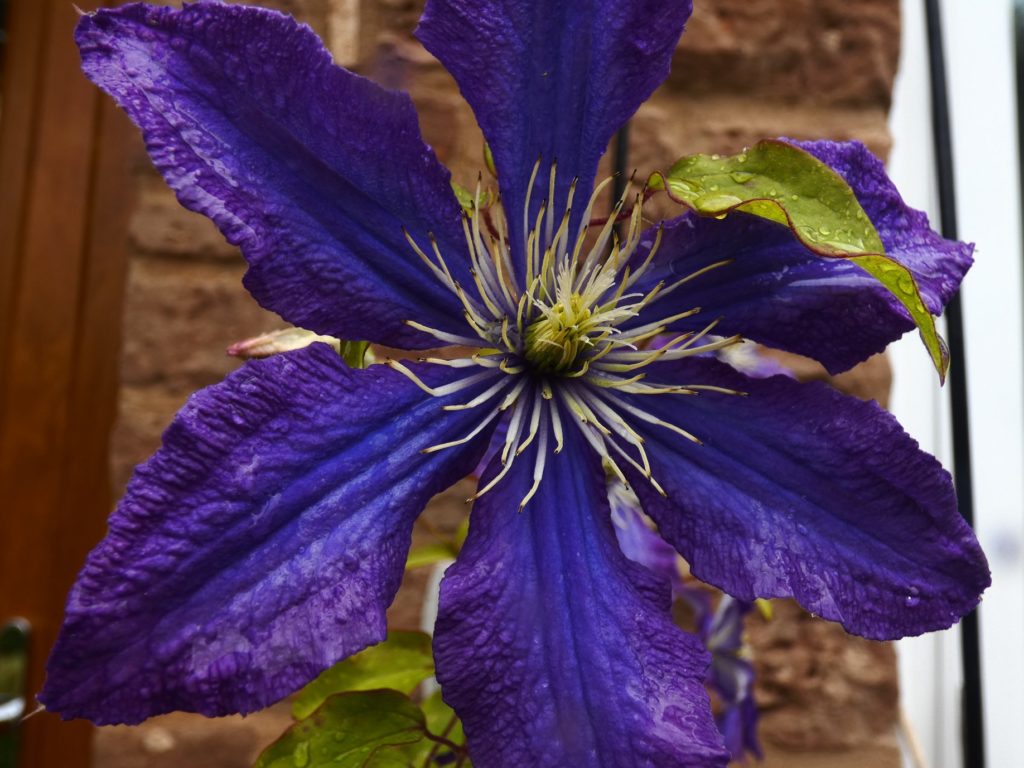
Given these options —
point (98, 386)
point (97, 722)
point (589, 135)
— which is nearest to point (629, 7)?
point (589, 135)

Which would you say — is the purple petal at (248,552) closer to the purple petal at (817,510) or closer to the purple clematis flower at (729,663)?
the purple petal at (817,510)

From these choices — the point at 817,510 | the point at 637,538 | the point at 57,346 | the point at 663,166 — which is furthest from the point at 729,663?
the point at 57,346

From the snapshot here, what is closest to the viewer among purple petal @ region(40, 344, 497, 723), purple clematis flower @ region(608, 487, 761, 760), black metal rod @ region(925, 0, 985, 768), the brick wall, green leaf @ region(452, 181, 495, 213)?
purple petal @ region(40, 344, 497, 723)

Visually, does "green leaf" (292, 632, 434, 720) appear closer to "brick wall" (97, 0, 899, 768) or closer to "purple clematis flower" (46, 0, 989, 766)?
"purple clematis flower" (46, 0, 989, 766)

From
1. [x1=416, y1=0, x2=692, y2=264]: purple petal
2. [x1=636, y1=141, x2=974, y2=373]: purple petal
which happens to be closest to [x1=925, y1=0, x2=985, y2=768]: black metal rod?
[x1=636, y1=141, x2=974, y2=373]: purple petal

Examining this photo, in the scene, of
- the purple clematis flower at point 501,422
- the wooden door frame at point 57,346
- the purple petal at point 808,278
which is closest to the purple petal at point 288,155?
the purple clematis flower at point 501,422
